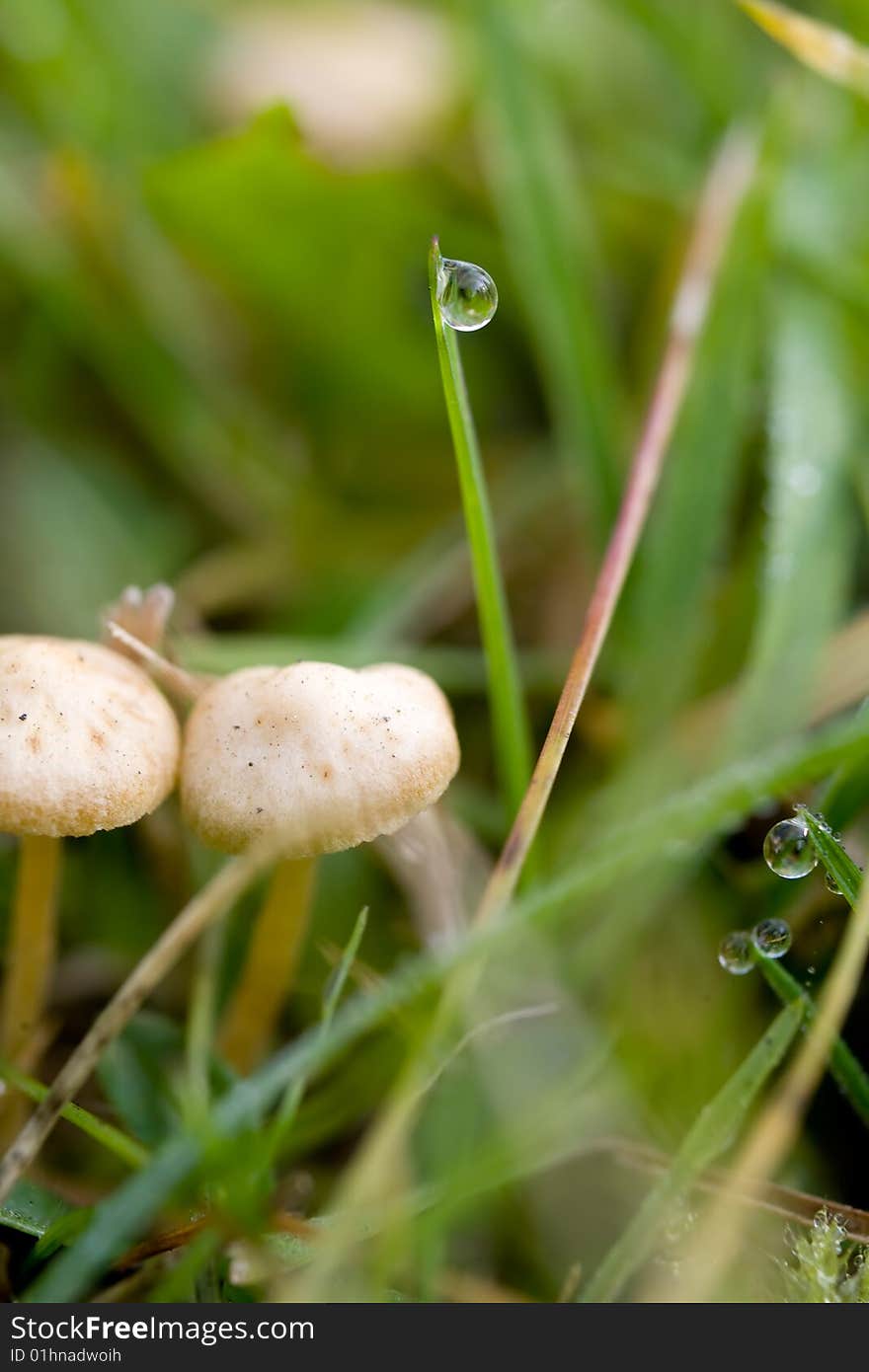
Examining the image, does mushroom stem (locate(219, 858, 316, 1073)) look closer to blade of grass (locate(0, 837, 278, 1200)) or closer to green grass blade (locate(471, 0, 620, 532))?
blade of grass (locate(0, 837, 278, 1200))

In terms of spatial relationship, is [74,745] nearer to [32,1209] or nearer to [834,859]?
[32,1209]

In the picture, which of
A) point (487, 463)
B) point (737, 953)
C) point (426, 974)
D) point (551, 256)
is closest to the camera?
point (426, 974)

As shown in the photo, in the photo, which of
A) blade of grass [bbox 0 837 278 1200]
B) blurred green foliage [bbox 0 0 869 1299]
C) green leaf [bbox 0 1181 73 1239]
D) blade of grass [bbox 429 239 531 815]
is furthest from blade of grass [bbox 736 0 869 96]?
green leaf [bbox 0 1181 73 1239]

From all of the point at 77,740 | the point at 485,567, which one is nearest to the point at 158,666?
the point at 77,740

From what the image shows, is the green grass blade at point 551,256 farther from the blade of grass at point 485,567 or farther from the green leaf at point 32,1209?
the green leaf at point 32,1209

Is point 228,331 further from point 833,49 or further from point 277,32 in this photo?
point 833,49

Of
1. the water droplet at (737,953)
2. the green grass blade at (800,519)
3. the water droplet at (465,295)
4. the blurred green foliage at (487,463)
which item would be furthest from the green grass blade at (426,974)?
the water droplet at (465,295)
